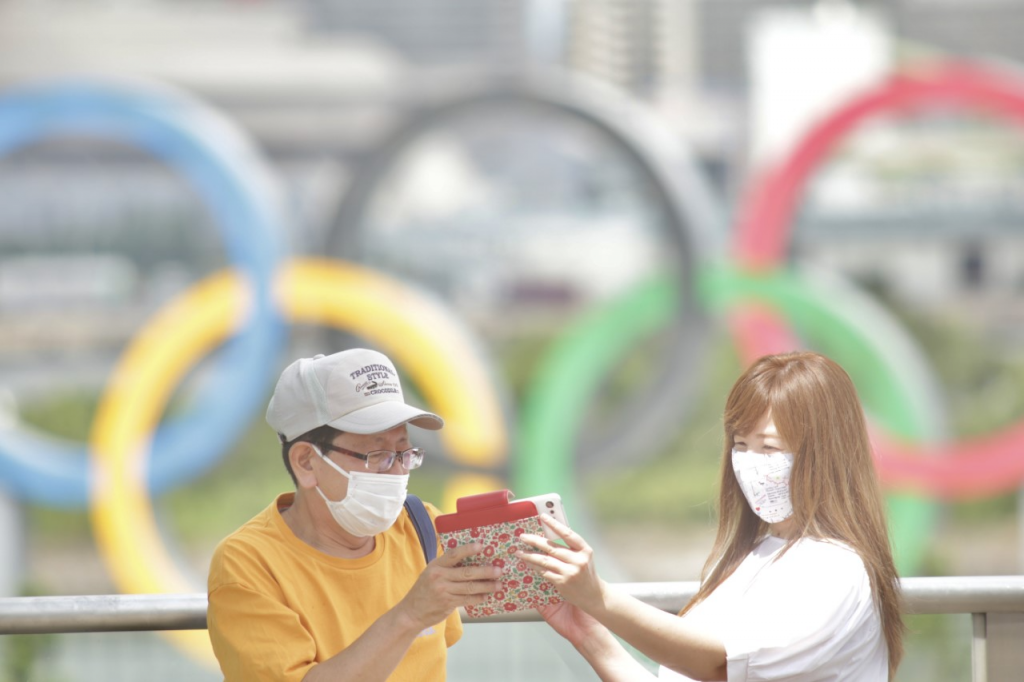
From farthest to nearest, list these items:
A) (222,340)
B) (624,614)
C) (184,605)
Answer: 1. (222,340)
2. (184,605)
3. (624,614)

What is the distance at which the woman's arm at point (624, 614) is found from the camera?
197 cm

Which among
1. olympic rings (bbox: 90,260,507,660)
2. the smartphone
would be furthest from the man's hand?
olympic rings (bbox: 90,260,507,660)

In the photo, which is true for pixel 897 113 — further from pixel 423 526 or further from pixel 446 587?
pixel 446 587

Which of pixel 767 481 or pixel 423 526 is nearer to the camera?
pixel 767 481

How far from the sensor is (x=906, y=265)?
41.2 ft

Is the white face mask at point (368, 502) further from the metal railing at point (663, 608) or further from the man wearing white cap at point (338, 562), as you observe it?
the metal railing at point (663, 608)

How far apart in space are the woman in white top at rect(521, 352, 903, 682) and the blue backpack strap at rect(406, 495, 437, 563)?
29 cm

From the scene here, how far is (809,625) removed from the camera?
2.00 m

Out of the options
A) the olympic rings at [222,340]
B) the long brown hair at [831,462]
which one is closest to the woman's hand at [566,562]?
the long brown hair at [831,462]

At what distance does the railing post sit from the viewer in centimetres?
249

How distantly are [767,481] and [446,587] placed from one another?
63 cm

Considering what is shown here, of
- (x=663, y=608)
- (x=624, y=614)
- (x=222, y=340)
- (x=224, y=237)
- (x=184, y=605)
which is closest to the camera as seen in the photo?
(x=624, y=614)

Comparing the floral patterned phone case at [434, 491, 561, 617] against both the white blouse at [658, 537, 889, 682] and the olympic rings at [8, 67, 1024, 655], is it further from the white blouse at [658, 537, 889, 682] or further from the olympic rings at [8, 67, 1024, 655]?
the olympic rings at [8, 67, 1024, 655]

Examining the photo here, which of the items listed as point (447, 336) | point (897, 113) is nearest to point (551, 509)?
point (447, 336)
